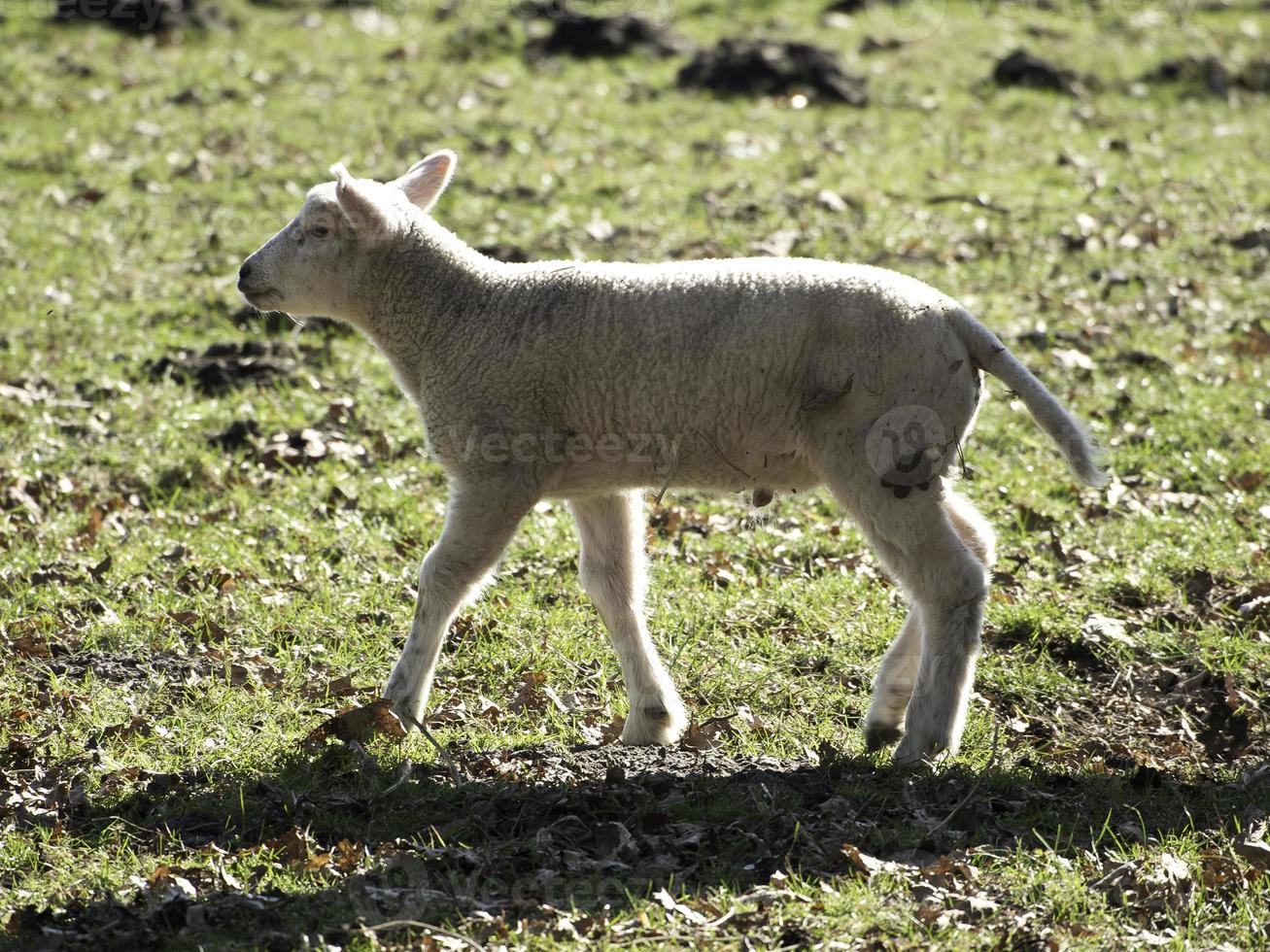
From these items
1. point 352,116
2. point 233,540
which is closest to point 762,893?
point 233,540

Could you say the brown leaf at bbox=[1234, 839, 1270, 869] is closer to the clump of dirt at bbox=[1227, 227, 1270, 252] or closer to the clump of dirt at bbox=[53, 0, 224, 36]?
the clump of dirt at bbox=[1227, 227, 1270, 252]

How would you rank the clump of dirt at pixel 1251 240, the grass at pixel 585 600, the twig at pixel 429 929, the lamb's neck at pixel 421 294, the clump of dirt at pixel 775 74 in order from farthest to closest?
the clump of dirt at pixel 775 74
the clump of dirt at pixel 1251 240
the lamb's neck at pixel 421 294
the grass at pixel 585 600
the twig at pixel 429 929

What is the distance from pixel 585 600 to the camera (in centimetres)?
638

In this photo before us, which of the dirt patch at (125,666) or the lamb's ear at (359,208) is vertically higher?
the lamb's ear at (359,208)

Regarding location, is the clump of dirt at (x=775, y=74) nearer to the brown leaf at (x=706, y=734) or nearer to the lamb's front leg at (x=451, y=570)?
the brown leaf at (x=706, y=734)

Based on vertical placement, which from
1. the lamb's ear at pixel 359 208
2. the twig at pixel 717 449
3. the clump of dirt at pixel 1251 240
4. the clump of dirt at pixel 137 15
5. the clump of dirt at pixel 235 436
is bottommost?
the clump of dirt at pixel 235 436

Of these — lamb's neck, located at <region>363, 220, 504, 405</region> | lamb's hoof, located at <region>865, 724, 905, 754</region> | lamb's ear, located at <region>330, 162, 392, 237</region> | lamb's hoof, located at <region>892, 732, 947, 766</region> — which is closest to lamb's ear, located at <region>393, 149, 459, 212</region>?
lamb's neck, located at <region>363, 220, 504, 405</region>

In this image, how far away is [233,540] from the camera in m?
6.77

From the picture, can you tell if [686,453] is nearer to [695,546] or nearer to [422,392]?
[422,392]

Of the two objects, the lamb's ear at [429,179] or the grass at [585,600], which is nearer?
the grass at [585,600]

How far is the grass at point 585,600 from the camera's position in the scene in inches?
165

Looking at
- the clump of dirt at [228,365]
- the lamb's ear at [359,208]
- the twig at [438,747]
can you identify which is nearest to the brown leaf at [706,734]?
the twig at [438,747]

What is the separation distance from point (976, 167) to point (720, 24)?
5.01 metres

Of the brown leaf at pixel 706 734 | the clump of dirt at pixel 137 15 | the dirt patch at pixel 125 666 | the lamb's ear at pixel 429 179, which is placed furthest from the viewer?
the clump of dirt at pixel 137 15
